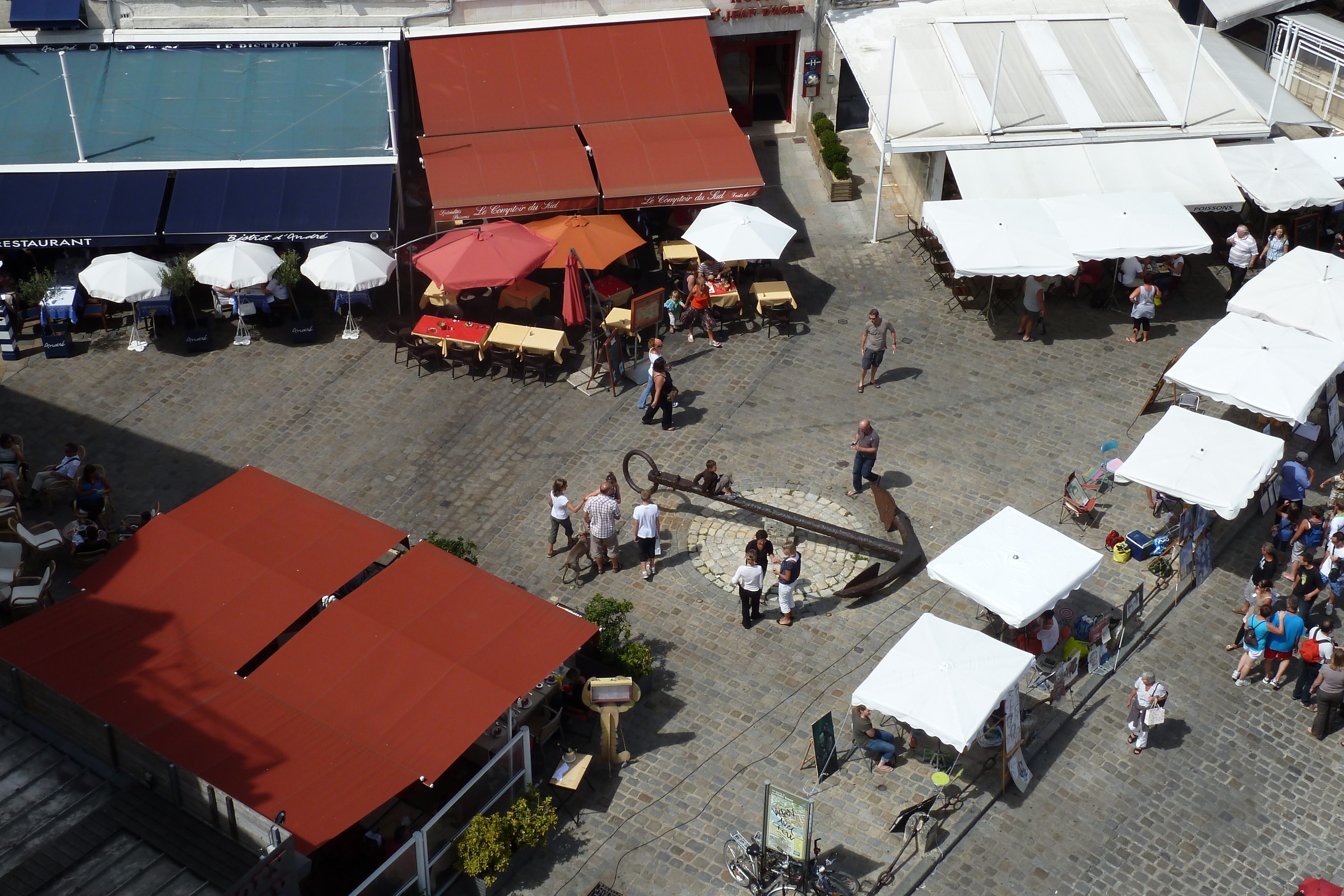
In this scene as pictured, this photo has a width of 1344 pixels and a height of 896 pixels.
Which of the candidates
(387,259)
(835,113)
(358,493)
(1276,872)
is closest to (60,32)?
(387,259)

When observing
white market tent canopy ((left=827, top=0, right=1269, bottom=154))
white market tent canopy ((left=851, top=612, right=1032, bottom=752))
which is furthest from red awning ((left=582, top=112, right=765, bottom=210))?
white market tent canopy ((left=851, top=612, right=1032, bottom=752))

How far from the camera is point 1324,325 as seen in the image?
2272cm

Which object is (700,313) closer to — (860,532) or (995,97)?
(860,532)

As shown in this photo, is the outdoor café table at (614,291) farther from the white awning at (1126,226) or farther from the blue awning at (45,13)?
the blue awning at (45,13)

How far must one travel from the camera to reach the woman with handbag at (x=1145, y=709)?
17.2 metres

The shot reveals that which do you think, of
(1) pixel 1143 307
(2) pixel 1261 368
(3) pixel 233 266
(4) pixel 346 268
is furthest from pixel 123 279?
(2) pixel 1261 368

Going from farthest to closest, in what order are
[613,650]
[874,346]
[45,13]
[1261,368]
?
1. [45,13]
2. [874,346]
3. [1261,368]
4. [613,650]

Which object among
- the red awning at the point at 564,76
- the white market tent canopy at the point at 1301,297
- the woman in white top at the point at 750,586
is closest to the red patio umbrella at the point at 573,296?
the red awning at the point at 564,76

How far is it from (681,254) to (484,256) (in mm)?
3929

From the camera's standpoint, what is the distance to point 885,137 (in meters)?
26.3

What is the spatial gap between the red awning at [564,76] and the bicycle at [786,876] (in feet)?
51.2

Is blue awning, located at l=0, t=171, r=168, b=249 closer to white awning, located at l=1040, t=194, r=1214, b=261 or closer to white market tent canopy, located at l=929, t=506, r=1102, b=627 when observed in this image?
white market tent canopy, located at l=929, t=506, r=1102, b=627

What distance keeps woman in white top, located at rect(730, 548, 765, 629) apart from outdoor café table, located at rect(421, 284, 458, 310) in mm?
8341

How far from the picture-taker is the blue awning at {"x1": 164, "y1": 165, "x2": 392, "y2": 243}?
81.2 feet
